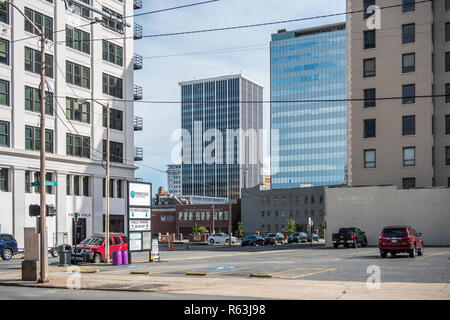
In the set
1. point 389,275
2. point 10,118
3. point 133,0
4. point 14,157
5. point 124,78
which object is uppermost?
point 133,0

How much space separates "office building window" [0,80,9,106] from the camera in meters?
48.7

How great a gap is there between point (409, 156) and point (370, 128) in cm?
485

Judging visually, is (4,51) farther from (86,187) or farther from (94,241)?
(94,241)

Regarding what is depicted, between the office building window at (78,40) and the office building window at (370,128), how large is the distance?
29.4 m

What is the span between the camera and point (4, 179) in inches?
1898

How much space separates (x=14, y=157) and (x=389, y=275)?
123ft

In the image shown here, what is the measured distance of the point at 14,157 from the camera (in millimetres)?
48688

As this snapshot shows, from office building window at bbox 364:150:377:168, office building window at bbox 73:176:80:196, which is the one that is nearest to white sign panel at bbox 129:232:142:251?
→ office building window at bbox 73:176:80:196

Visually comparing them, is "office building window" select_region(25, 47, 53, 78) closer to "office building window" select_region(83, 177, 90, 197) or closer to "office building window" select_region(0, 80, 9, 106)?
"office building window" select_region(0, 80, 9, 106)

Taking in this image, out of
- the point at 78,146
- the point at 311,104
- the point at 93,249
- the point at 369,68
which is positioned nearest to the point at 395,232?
the point at 93,249

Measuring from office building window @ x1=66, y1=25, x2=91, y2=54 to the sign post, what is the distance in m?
26.4
